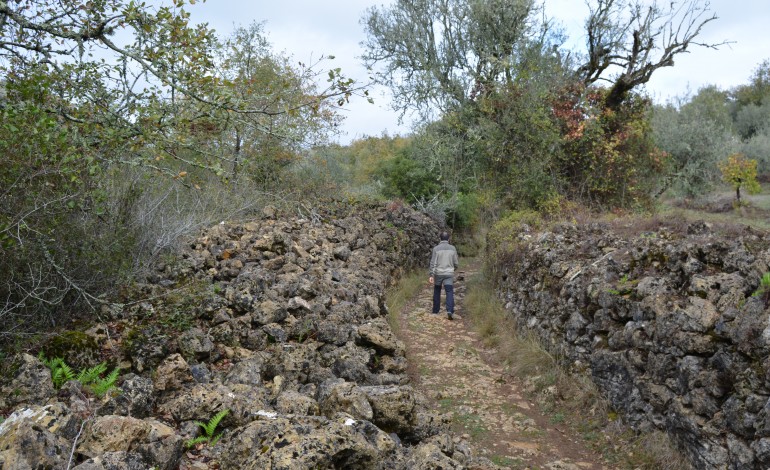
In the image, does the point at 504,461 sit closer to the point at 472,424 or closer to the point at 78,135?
the point at 472,424

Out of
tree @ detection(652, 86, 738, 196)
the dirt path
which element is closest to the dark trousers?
the dirt path

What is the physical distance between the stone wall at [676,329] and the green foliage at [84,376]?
205 inches

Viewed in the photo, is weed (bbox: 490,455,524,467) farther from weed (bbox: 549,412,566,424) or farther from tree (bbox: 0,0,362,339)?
tree (bbox: 0,0,362,339)

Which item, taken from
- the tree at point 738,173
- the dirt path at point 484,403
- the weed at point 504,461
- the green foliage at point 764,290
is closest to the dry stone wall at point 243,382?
the weed at point 504,461

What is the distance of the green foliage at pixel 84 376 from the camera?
4.62 m

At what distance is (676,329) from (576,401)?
75.9 inches

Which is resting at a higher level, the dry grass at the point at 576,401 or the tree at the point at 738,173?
the tree at the point at 738,173

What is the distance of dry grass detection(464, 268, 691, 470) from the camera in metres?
5.76

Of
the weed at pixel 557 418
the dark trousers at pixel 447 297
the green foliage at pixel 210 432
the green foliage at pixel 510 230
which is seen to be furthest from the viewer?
the green foliage at pixel 510 230

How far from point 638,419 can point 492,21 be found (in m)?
16.0

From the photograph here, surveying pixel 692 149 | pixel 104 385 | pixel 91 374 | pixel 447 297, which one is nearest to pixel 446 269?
pixel 447 297

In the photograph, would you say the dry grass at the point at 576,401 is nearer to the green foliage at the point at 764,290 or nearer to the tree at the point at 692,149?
the green foliage at the point at 764,290

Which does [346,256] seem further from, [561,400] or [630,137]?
[630,137]

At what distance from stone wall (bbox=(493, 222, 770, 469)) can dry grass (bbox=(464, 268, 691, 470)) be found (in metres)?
0.15
